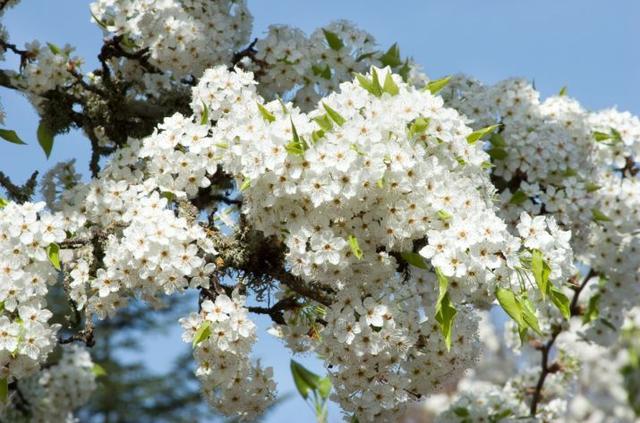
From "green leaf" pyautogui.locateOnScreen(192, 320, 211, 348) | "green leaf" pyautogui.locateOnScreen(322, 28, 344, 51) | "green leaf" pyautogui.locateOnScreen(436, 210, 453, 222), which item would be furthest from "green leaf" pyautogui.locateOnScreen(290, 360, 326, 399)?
"green leaf" pyautogui.locateOnScreen(322, 28, 344, 51)

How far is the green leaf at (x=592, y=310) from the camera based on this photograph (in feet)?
27.1

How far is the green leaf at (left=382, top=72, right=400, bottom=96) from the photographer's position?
507 cm

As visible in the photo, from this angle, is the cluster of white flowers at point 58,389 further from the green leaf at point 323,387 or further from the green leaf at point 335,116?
the green leaf at point 335,116

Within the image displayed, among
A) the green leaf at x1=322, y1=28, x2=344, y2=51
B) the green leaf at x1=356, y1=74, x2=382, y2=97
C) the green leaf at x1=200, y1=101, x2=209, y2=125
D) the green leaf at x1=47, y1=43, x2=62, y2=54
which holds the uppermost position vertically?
the green leaf at x1=47, y1=43, x2=62, y2=54

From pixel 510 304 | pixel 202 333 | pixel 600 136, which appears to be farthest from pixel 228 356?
pixel 600 136

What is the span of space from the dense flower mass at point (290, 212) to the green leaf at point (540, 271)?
21 millimetres

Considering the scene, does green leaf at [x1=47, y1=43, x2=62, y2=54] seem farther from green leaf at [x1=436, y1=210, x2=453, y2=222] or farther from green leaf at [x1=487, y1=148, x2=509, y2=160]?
green leaf at [x1=436, y1=210, x2=453, y2=222]

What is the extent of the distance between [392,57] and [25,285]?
321 cm

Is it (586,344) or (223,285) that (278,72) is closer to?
(223,285)

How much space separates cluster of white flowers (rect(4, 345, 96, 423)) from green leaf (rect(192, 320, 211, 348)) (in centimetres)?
572

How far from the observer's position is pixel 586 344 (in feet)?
29.7

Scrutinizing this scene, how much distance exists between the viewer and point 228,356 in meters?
4.94

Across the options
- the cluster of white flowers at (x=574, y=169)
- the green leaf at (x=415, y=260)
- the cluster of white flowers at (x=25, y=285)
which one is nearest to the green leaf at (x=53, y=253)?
the cluster of white flowers at (x=25, y=285)

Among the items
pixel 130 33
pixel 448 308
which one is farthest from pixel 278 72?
pixel 448 308
